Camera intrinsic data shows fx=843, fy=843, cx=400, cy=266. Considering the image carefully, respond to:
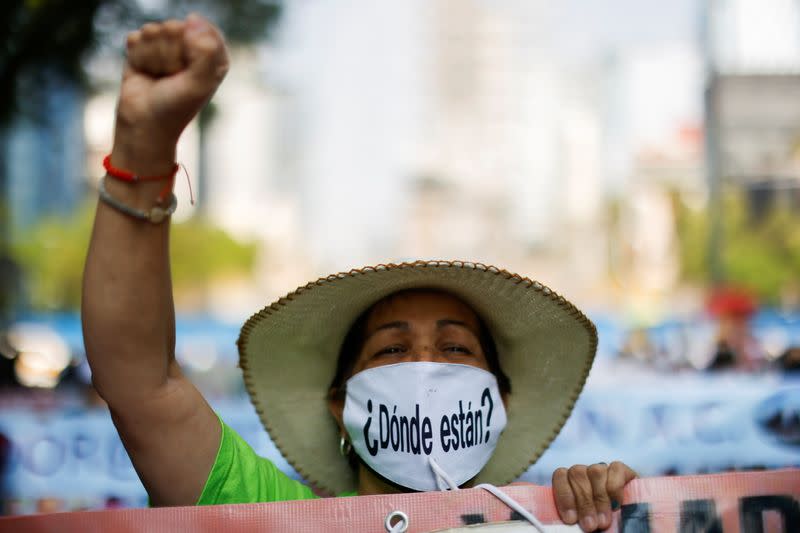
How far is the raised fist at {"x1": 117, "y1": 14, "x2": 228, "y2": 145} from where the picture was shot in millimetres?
1245

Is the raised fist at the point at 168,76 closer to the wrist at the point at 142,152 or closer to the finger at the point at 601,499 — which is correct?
the wrist at the point at 142,152

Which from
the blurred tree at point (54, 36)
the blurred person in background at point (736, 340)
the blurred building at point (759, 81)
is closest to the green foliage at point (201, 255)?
the blurred building at point (759, 81)

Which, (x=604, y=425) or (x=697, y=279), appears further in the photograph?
(x=697, y=279)

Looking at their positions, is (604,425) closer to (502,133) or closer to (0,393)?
(0,393)

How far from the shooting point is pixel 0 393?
734cm

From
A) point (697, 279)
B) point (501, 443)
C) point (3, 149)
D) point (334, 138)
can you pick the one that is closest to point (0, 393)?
point (501, 443)

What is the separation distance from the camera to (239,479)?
1.70 metres

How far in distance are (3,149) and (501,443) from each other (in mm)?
19476

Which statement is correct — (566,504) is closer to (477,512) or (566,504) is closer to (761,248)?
(477,512)

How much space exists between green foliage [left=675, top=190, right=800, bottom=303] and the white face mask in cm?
4045

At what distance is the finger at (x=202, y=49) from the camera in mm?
1237

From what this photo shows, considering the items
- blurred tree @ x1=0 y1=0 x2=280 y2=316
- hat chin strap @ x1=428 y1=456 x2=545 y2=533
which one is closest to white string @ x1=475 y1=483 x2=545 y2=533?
hat chin strap @ x1=428 y1=456 x2=545 y2=533

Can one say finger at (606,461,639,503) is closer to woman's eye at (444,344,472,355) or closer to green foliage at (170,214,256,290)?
woman's eye at (444,344,472,355)

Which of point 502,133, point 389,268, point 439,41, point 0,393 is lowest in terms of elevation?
point 0,393
